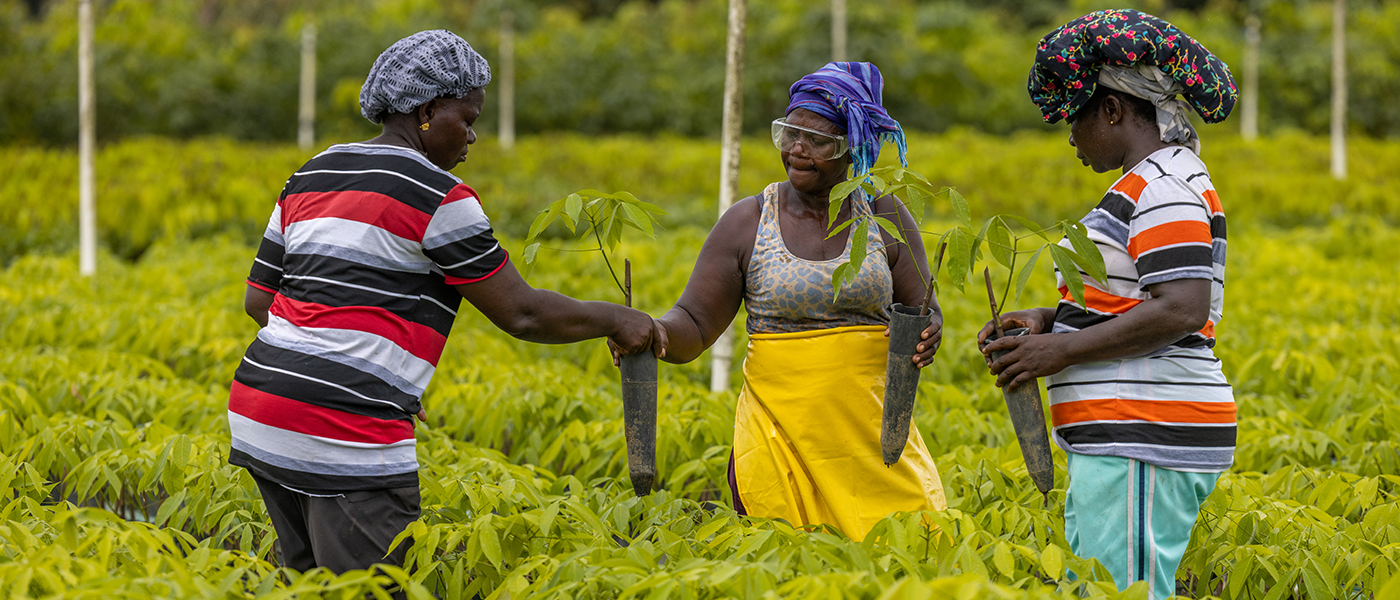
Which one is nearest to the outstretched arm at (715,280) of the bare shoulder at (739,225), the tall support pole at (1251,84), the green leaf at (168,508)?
the bare shoulder at (739,225)

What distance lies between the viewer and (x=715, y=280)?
7.86ft

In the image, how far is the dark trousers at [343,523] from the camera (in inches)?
77.8

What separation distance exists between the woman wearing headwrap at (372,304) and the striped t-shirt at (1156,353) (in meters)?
1.06

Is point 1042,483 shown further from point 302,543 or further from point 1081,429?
point 302,543

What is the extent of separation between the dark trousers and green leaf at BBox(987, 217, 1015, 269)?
122 centimetres

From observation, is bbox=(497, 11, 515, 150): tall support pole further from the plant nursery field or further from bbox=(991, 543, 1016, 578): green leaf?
bbox=(991, 543, 1016, 578): green leaf

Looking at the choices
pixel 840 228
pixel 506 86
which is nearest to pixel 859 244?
pixel 840 228

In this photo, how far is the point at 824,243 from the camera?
2354 millimetres

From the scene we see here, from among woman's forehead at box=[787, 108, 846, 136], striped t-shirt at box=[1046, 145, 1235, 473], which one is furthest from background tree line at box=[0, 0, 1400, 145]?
striped t-shirt at box=[1046, 145, 1235, 473]

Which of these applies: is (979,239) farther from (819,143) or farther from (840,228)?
(819,143)

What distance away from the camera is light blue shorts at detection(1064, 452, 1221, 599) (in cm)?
197

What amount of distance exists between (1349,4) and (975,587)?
3459 cm

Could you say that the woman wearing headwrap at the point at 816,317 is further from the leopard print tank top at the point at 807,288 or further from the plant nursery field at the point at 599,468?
the plant nursery field at the point at 599,468

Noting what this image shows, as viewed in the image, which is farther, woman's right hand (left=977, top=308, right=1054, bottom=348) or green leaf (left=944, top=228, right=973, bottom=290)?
woman's right hand (left=977, top=308, right=1054, bottom=348)
